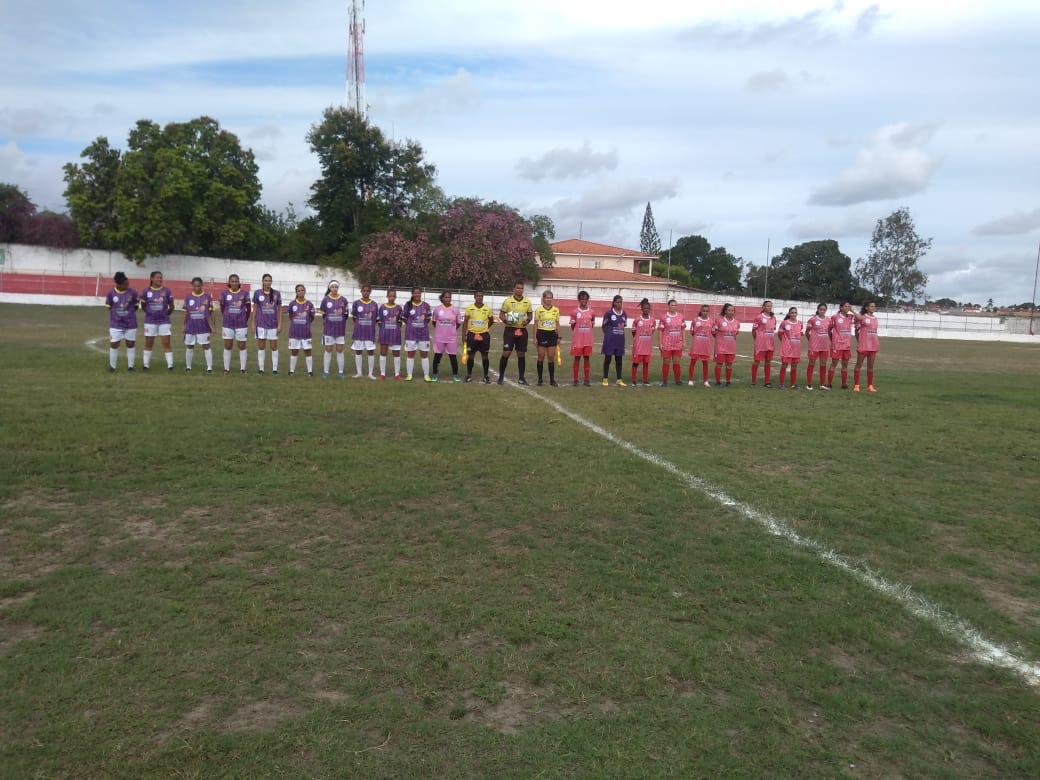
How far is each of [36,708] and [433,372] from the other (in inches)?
511

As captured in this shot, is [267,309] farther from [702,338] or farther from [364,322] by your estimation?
[702,338]

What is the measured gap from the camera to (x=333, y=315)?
49.4ft

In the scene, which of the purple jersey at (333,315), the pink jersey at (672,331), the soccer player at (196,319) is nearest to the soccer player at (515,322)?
the pink jersey at (672,331)

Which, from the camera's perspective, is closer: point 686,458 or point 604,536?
point 604,536

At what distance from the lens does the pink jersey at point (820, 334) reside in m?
16.3

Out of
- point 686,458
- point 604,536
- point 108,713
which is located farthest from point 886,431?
point 108,713

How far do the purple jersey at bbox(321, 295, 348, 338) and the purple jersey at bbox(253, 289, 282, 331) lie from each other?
0.86 m

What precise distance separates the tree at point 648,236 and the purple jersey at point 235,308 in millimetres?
91491

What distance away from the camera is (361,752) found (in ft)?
10.5

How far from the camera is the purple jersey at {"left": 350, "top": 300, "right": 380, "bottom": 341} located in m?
15.1

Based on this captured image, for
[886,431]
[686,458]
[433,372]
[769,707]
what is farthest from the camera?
[433,372]

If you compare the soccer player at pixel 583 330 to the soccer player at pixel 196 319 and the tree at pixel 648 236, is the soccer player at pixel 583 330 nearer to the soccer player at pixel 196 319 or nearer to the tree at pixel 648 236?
the soccer player at pixel 196 319

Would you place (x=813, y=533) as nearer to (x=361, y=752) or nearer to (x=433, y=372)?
(x=361, y=752)

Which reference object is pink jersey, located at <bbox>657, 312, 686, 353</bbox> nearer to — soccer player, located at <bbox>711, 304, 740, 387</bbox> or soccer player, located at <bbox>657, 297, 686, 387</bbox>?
soccer player, located at <bbox>657, 297, 686, 387</bbox>
